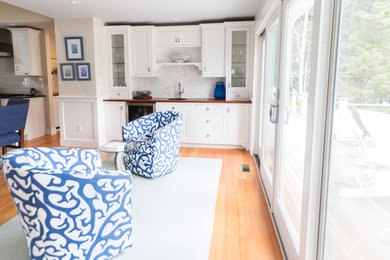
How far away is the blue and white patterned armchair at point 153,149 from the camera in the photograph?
3.60 meters

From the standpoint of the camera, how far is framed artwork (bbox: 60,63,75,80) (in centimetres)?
544

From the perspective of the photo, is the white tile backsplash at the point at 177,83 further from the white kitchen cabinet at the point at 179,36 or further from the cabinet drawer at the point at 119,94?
the white kitchen cabinet at the point at 179,36

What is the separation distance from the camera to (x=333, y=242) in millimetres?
1409

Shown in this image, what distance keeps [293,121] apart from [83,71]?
168 inches

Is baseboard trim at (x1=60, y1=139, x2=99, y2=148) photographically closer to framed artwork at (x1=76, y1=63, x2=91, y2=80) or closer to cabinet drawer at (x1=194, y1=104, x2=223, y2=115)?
framed artwork at (x1=76, y1=63, x2=91, y2=80)

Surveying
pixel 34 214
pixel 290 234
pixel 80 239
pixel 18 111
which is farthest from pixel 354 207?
pixel 18 111

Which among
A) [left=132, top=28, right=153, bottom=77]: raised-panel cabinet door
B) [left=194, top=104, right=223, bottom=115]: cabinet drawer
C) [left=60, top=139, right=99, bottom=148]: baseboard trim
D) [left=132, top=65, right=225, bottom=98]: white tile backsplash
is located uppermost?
[left=132, top=28, right=153, bottom=77]: raised-panel cabinet door

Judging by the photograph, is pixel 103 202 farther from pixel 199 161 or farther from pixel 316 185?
pixel 199 161

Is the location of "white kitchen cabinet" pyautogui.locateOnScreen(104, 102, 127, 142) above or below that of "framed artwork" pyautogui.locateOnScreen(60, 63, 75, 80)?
below

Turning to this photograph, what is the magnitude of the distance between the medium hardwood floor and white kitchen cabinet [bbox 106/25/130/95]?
8.87 feet

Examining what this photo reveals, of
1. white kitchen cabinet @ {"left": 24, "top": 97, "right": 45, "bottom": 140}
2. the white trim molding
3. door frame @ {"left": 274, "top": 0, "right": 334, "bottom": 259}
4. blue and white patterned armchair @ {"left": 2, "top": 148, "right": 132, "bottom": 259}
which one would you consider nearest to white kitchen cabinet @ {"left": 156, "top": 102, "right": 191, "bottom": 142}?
the white trim molding

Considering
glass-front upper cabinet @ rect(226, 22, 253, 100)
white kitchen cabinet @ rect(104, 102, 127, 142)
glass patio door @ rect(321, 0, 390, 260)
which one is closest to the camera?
glass patio door @ rect(321, 0, 390, 260)

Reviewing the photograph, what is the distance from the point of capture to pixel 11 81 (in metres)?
6.83

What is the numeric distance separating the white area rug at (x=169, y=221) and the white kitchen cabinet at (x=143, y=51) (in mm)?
2508
